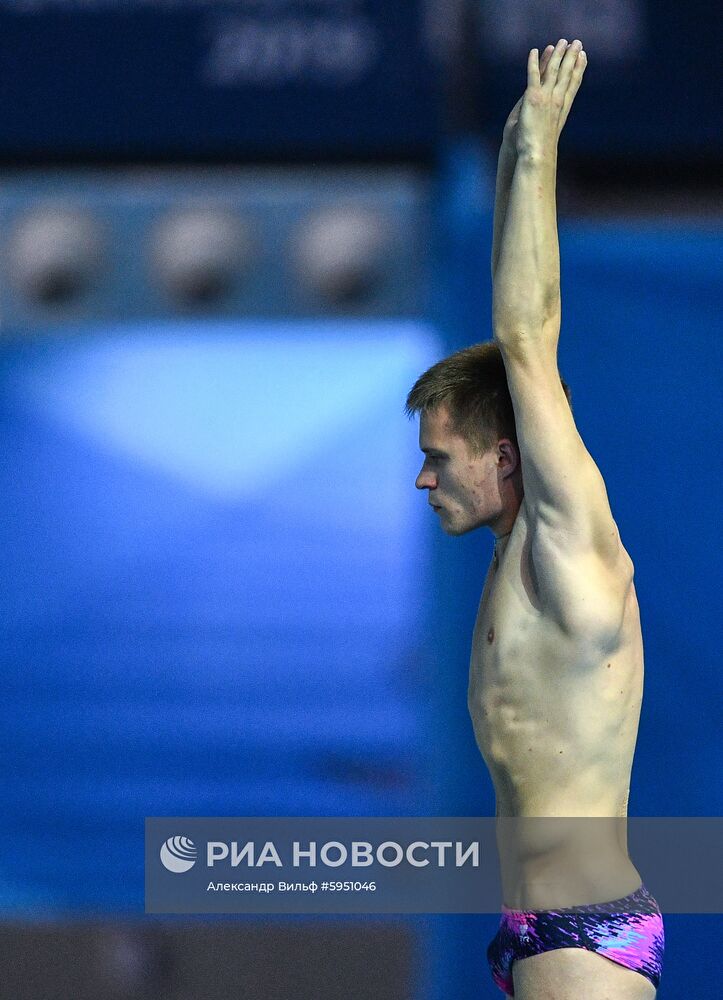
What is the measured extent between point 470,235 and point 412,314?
1.20 ft

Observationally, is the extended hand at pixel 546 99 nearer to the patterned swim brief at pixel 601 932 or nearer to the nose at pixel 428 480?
the nose at pixel 428 480

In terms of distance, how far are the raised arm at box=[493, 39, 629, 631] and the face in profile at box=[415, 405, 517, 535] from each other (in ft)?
→ 0.49

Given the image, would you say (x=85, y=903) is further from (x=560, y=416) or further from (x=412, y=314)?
(x=560, y=416)

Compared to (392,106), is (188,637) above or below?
below

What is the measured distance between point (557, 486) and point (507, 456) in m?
0.23

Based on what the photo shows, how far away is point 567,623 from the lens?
260 centimetres

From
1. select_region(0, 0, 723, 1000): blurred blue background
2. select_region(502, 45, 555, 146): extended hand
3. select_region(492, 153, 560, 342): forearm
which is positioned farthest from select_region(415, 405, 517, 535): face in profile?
select_region(0, 0, 723, 1000): blurred blue background

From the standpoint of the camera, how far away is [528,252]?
257 cm

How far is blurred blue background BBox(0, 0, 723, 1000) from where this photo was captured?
4.94 meters

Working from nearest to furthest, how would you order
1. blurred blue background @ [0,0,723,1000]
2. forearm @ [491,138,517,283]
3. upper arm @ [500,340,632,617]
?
upper arm @ [500,340,632,617]
forearm @ [491,138,517,283]
blurred blue background @ [0,0,723,1000]

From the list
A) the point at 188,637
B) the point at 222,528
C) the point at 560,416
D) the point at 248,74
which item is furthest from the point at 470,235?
the point at 560,416

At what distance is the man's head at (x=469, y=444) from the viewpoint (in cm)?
275

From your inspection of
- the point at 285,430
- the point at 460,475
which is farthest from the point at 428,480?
the point at 285,430

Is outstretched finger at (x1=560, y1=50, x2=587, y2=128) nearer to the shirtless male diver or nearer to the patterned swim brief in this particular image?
the shirtless male diver
